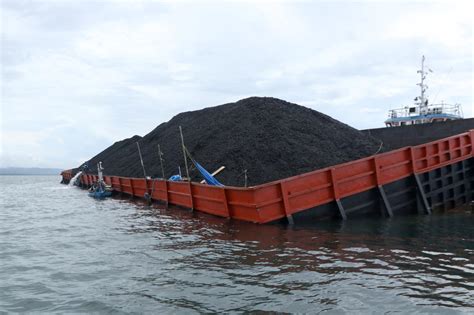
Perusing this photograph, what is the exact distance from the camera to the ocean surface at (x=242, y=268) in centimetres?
561

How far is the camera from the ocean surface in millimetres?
5609

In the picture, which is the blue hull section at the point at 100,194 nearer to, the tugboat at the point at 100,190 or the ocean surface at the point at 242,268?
the tugboat at the point at 100,190

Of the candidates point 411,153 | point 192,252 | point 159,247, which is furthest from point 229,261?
point 411,153

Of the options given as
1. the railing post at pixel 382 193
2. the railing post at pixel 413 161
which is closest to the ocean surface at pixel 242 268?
the railing post at pixel 382 193

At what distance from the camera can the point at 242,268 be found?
23.6 ft

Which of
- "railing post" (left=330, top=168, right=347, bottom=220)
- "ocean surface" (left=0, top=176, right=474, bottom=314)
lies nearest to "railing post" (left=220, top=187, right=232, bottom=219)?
"ocean surface" (left=0, top=176, right=474, bottom=314)

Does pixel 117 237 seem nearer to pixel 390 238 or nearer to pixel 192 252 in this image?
pixel 192 252

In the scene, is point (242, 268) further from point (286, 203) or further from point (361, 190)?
point (361, 190)

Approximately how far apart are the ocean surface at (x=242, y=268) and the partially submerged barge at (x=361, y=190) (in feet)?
1.88

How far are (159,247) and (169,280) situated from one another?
254cm

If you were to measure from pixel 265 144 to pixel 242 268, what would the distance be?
9214 mm

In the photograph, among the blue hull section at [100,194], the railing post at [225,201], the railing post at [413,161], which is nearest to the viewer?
the railing post at [225,201]

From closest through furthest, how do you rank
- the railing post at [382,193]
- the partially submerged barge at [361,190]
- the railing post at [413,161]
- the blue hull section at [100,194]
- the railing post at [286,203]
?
the railing post at [286,203]
the partially submerged barge at [361,190]
the railing post at [382,193]
the railing post at [413,161]
the blue hull section at [100,194]

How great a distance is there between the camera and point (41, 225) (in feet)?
43.8
